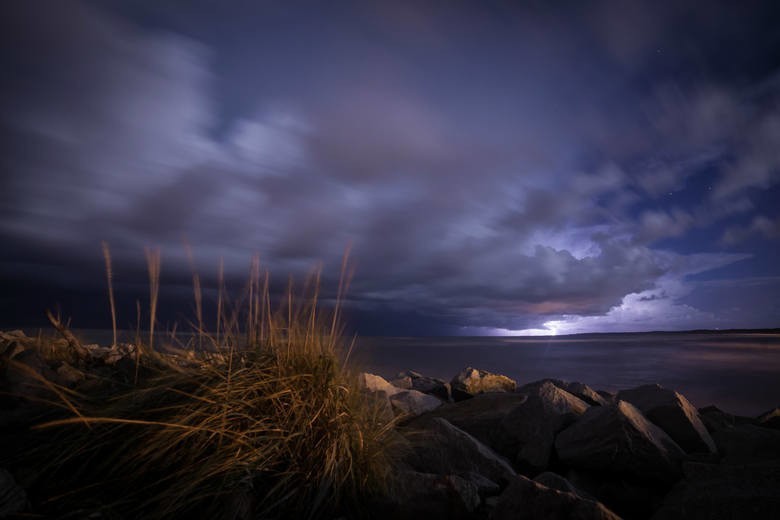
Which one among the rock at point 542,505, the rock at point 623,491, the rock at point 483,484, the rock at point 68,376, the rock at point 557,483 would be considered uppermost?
the rock at point 68,376

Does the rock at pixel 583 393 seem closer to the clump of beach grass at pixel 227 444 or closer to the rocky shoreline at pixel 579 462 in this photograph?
the rocky shoreline at pixel 579 462

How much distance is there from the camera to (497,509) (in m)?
2.52

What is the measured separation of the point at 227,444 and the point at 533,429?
10.1 feet

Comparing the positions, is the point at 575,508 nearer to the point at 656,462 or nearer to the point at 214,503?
the point at 656,462

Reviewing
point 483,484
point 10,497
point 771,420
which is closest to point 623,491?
point 483,484

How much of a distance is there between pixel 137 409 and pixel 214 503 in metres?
0.89

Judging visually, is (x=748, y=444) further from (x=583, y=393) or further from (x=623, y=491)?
(x=583, y=393)

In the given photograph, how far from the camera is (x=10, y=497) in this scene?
7.16 feet

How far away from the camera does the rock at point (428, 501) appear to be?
2.65 m

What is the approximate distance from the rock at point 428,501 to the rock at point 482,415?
4.78ft

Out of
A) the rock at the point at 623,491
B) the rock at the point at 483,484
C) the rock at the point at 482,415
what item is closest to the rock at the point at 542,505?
the rock at the point at 483,484

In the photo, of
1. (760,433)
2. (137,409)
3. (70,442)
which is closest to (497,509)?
(137,409)

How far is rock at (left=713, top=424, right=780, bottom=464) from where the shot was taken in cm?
367

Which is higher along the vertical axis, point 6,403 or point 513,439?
point 6,403
